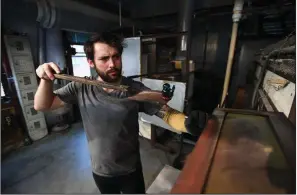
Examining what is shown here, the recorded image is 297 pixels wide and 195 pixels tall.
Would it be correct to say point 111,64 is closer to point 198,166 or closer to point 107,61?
point 107,61

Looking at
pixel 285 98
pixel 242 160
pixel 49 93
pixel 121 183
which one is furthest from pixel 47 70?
pixel 285 98

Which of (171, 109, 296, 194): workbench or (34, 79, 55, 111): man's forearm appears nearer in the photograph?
(171, 109, 296, 194): workbench

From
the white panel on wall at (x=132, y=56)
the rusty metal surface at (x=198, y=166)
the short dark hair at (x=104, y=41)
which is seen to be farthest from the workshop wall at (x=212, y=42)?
the rusty metal surface at (x=198, y=166)

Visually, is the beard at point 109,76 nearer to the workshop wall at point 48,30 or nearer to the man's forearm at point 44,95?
the man's forearm at point 44,95

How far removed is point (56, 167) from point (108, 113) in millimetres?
2271

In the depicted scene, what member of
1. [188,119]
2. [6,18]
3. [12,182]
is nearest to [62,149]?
[12,182]

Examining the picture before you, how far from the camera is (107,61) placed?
1.23m

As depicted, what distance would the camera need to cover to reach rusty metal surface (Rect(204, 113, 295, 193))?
1.47 feet

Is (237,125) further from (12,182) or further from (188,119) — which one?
(12,182)

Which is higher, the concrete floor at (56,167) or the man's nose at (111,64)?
the man's nose at (111,64)

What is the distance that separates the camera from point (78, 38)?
14.6 feet

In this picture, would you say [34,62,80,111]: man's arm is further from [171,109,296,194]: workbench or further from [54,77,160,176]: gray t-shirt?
[171,109,296,194]: workbench

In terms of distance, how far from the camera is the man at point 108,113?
119cm

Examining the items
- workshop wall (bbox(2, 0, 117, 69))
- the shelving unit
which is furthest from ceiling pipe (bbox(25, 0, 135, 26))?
→ the shelving unit
